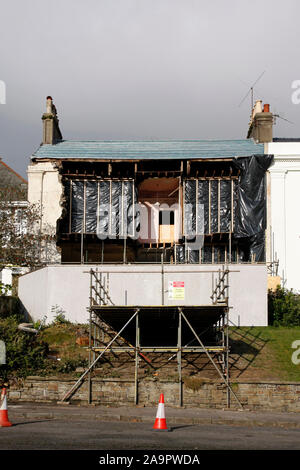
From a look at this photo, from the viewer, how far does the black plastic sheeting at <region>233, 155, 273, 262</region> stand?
28.1 m

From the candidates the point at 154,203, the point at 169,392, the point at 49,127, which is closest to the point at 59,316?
the point at 169,392

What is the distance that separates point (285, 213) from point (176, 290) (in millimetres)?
8755

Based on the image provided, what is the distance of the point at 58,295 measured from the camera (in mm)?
23344

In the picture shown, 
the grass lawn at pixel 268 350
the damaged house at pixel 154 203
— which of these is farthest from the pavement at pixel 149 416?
the damaged house at pixel 154 203

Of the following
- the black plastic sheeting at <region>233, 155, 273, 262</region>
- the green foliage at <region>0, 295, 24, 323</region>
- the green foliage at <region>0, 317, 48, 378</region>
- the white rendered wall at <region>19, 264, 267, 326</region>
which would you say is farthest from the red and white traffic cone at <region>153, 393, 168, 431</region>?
the black plastic sheeting at <region>233, 155, 273, 262</region>

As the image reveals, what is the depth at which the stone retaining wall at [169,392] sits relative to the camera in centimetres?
1705

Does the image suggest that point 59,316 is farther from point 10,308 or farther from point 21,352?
point 21,352

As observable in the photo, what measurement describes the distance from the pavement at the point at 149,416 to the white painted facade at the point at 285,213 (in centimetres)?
1296

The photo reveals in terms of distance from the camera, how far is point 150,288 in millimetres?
23312

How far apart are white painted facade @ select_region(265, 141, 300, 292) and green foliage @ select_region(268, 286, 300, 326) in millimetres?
3034

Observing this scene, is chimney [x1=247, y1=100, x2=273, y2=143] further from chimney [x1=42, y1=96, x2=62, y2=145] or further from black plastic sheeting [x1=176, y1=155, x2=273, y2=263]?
chimney [x1=42, y1=96, x2=62, y2=145]

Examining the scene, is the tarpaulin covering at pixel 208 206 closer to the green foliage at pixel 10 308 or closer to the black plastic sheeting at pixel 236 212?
the black plastic sheeting at pixel 236 212
